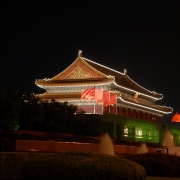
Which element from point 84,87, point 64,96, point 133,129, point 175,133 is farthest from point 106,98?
point 175,133

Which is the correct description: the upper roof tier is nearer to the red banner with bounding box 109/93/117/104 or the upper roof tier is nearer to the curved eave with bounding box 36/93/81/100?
the curved eave with bounding box 36/93/81/100

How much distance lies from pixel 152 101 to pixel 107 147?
4230 centimetres

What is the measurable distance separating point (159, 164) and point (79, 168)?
6.88 metres

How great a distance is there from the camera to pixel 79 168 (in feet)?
36.8

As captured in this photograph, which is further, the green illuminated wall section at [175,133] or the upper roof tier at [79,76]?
the green illuminated wall section at [175,133]

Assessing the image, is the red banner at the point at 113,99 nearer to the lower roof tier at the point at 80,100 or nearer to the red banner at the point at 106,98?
the red banner at the point at 106,98

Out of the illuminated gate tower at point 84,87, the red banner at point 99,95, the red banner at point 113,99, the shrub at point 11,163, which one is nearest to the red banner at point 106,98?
the red banner at point 113,99

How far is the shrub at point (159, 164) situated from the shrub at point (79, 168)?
5664 millimetres

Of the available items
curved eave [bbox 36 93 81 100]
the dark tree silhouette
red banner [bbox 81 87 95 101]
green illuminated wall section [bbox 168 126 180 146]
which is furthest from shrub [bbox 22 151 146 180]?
green illuminated wall section [bbox 168 126 180 146]

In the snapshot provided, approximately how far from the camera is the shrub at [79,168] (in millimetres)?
11227

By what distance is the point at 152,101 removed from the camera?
2539 inches

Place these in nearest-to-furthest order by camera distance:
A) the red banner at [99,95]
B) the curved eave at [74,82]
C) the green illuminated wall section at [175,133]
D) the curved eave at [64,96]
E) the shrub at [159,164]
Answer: the shrub at [159,164]
the red banner at [99,95]
the curved eave at [74,82]
the curved eave at [64,96]
the green illuminated wall section at [175,133]

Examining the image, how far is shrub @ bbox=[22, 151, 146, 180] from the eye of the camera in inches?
442

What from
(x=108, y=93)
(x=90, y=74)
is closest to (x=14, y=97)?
(x=108, y=93)
